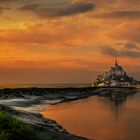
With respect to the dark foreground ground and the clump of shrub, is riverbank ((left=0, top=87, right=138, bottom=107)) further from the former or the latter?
the clump of shrub

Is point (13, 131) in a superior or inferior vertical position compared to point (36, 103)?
superior

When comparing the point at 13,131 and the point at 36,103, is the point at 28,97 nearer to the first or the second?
the point at 36,103

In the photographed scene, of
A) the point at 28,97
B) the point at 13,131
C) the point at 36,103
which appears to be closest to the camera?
the point at 13,131

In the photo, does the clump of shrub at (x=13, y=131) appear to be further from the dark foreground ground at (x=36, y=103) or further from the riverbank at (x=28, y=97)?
the riverbank at (x=28, y=97)

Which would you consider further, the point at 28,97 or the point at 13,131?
the point at 28,97

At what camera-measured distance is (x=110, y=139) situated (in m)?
37.4

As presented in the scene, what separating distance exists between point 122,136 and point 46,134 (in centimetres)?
1653

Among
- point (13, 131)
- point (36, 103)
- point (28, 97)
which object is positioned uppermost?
point (13, 131)

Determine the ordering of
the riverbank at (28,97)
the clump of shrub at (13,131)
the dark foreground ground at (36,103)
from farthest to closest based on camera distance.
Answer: the riverbank at (28,97) → the dark foreground ground at (36,103) → the clump of shrub at (13,131)

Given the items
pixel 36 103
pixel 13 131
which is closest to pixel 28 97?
pixel 36 103

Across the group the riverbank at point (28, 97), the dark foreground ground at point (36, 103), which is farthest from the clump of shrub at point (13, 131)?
the riverbank at point (28, 97)

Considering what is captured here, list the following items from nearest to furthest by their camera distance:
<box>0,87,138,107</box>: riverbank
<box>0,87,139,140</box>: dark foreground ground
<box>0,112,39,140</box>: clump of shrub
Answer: <box>0,112,39,140</box>: clump of shrub
<box>0,87,139,140</box>: dark foreground ground
<box>0,87,138,107</box>: riverbank

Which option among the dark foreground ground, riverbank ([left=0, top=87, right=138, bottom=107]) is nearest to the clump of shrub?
the dark foreground ground

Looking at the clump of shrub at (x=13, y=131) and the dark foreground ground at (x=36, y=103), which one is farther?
the dark foreground ground at (x=36, y=103)
